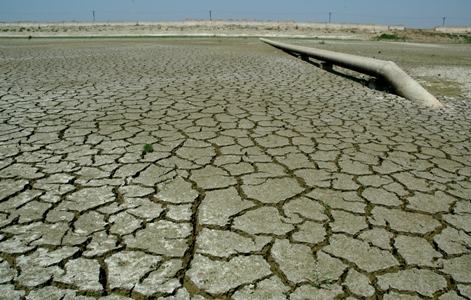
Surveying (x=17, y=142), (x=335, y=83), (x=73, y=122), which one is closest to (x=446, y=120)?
(x=335, y=83)

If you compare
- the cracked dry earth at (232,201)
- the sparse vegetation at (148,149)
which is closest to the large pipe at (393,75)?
the cracked dry earth at (232,201)

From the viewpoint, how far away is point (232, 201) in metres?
2.51

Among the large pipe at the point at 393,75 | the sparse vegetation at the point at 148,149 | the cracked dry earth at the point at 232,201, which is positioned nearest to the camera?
the cracked dry earth at the point at 232,201

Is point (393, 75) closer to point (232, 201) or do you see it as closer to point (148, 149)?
point (148, 149)

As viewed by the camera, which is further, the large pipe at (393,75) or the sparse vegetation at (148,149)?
the large pipe at (393,75)

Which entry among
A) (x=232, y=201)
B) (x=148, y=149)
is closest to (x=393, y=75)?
(x=148, y=149)

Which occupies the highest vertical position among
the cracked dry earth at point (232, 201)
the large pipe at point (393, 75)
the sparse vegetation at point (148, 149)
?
the large pipe at point (393, 75)

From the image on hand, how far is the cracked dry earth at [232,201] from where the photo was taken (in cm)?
179

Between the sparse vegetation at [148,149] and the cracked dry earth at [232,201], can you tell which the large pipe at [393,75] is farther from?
the sparse vegetation at [148,149]

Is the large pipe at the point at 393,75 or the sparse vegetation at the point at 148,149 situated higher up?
the large pipe at the point at 393,75

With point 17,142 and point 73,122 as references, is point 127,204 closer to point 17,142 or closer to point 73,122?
point 17,142

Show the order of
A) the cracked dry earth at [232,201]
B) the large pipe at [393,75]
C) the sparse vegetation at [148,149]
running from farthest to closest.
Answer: the large pipe at [393,75] → the sparse vegetation at [148,149] → the cracked dry earth at [232,201]

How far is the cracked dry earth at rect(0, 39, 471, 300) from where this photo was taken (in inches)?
70.3

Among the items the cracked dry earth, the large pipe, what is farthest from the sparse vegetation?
the large pipe
